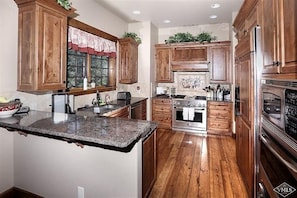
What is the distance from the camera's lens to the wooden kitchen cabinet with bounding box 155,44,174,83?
5328 mm

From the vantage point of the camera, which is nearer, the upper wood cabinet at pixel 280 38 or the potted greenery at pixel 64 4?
the upper wood cabinet at pixel 280 38

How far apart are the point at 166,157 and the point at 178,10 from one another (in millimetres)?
3110

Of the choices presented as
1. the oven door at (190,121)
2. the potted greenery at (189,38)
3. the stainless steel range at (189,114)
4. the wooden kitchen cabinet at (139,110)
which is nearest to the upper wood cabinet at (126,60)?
the wooden kitchen cabinet at (139,110)

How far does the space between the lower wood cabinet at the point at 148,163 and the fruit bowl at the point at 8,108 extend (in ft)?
4.89

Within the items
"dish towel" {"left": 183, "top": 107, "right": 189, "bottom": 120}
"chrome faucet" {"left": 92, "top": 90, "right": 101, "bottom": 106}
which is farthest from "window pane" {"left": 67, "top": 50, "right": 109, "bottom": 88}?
"dish towel" {"left": 183, "top": 107, "right": 189, "bottom": 120}

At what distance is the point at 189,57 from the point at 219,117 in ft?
5.78

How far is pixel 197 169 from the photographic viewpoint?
2924 mm

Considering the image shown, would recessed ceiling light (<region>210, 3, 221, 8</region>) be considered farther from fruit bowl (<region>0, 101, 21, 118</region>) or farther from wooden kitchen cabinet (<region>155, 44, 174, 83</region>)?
fruit bowl (<region>0, 101, 21, 118</region>)

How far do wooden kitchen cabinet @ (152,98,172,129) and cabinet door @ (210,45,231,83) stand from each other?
4.37ft

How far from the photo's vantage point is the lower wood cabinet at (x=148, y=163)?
1966 millimetres

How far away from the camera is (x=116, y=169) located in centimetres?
167

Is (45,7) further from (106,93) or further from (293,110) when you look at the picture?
(293,110)

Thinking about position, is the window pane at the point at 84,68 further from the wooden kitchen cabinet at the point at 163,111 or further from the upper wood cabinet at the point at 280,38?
the upper wood cabinet at the point at 280,38

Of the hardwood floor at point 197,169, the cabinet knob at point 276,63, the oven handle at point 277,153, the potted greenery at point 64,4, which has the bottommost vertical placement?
the hardwood floor at point 197,169
